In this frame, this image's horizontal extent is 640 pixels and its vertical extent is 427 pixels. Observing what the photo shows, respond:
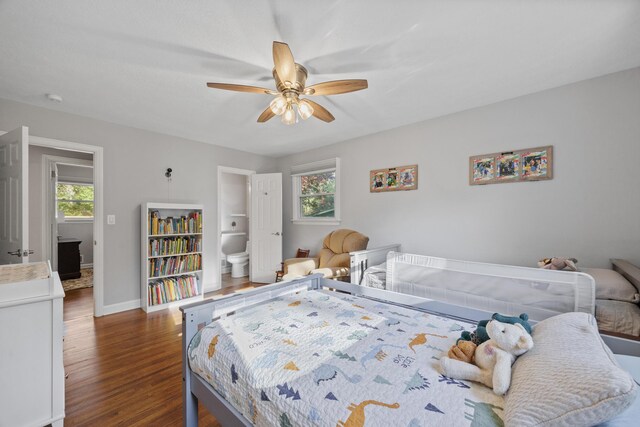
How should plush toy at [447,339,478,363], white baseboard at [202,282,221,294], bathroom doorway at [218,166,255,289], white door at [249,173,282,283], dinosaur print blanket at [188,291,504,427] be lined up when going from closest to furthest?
dinosaur print blanket at [188,291,504,427]
plush toy at [447,339,478,363]
white baseboard at [202,282,221,294]
white door at [249,173,282,283]
bathroom doorway at [218,166,255,289]

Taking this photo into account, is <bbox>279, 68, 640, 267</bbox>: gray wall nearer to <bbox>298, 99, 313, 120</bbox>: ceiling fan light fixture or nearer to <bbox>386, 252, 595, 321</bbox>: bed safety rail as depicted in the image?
<bbox>386, 252, 595, 321</bbox>: bed safety rail

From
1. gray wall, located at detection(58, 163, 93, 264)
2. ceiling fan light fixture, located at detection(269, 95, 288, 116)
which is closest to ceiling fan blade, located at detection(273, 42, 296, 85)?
ceiling fan light fixture, located at detection(269, 95, 288, 116)

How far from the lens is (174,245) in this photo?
11.9ft

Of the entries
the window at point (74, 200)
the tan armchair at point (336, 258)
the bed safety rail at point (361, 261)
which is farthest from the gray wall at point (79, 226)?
the bed safety rail at point (361, 261)

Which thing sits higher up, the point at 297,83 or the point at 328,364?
the point at 297,83

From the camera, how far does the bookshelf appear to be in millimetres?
3381

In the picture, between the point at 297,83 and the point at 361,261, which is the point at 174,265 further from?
the point at 297,83

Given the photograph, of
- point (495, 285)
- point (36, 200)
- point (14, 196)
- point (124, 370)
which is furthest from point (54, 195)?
point (495, 285)

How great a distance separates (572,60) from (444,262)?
6.14ft

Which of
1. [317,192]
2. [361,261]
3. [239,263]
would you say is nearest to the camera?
[361,261]

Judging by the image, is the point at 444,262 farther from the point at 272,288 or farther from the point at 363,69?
the point at 363,69

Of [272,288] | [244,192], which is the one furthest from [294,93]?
[244,192]

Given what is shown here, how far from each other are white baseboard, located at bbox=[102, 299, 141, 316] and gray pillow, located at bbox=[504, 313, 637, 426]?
13.5ft

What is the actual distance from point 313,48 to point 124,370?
290 cm
